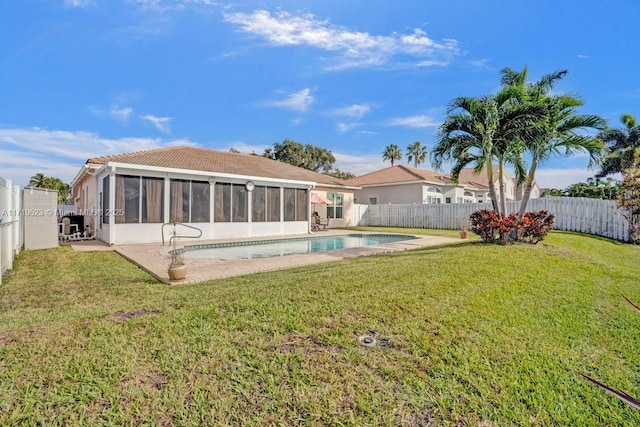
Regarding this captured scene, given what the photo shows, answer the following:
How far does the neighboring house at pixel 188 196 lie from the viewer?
1731cm

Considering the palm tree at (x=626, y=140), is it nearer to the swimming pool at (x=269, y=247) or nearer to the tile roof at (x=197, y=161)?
the swimming pool at (x=269, y=247)

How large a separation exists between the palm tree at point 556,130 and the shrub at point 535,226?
82 cm

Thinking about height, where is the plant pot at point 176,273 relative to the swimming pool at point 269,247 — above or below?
above

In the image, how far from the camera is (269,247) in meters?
18.9

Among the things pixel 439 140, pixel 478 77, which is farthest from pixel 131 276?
pixel 478 77

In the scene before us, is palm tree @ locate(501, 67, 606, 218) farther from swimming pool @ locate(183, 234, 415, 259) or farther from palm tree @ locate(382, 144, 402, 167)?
palm tree @ locate(382, 144, 402, 167)

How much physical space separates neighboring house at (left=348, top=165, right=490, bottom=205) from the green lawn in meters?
27.9

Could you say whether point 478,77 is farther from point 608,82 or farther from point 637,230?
point 637,230

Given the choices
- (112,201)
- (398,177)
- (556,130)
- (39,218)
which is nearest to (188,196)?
(112,201)

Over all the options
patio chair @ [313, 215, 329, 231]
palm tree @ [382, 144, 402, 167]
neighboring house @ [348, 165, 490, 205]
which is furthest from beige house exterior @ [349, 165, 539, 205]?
palm tree @ [382, 144, 402, 167]

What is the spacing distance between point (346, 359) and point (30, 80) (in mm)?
28765

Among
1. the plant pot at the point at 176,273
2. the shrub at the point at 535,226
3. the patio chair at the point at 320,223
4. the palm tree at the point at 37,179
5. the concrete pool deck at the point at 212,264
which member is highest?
the palm tree at the point at 37,179

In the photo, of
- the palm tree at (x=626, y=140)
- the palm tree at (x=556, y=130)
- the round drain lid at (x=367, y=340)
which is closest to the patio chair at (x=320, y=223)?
the palm tree at (x=556, y=130)

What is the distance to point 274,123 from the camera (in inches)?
1519
